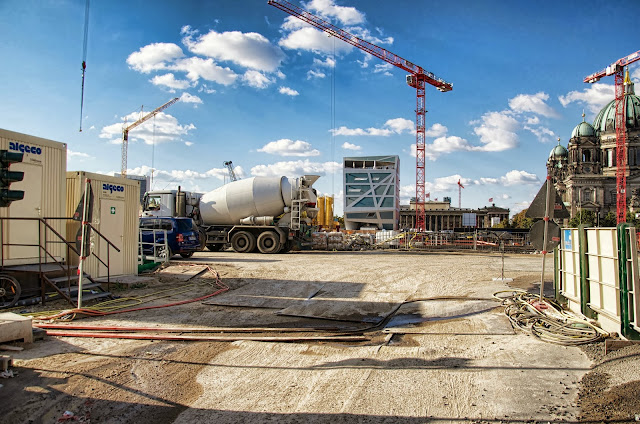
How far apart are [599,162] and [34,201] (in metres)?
128

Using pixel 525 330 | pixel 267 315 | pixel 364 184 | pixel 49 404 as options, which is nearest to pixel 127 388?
pixel 49 404

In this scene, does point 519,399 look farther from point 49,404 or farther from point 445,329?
point 49,404

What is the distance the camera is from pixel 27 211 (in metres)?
10.1

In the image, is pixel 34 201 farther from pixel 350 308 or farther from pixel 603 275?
pixel 603 275

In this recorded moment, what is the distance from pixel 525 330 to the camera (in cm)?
695

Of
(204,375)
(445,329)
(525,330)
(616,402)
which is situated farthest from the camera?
(445,329)

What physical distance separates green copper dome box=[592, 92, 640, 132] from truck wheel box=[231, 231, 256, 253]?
119 m

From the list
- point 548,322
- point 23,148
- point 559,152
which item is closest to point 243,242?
point 23,148

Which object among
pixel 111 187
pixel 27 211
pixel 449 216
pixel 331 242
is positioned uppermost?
pixel 449 216

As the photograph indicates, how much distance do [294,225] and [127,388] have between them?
17.5 metres

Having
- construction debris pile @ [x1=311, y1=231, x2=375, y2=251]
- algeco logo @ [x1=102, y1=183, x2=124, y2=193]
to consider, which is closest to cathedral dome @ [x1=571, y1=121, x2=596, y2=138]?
construction debris pile @ [x1=311, y1=231, x2=375, y2=251]

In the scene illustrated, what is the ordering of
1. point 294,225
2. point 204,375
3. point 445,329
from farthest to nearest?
1. point 294,225
2. point 445,329
3. point 204,375

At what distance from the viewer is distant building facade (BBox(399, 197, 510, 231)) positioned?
130m

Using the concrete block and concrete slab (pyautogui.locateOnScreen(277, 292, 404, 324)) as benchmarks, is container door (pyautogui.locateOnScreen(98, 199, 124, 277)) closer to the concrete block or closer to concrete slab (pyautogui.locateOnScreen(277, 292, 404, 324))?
the concrete block
